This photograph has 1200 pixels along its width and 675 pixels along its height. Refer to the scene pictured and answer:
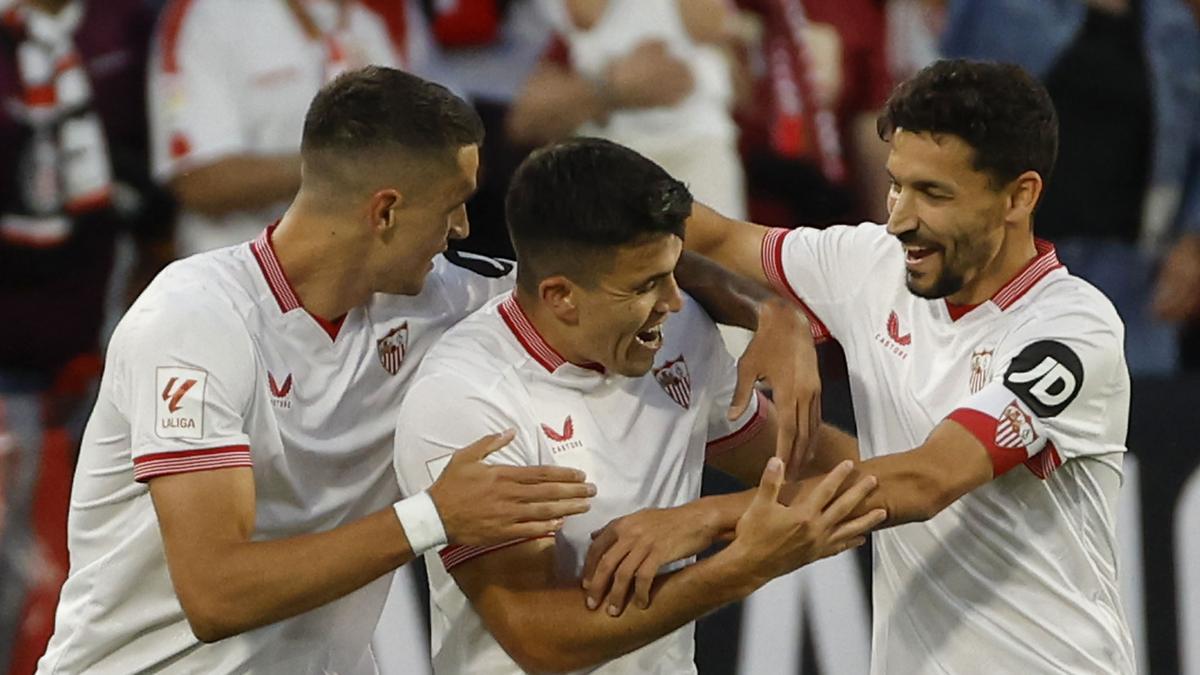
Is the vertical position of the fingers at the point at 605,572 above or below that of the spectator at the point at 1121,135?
below

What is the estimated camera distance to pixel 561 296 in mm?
4031

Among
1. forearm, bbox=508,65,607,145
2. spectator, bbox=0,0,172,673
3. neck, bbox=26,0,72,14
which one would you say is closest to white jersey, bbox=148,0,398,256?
spectator, bbox=0,0,172,673

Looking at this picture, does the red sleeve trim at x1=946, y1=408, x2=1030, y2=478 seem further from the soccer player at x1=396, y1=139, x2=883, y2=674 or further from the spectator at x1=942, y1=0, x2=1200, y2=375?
the spectator at x1=942, y1=0, x2=1200, y2=375

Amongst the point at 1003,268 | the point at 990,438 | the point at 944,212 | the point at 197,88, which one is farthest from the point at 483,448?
the point at 197,88

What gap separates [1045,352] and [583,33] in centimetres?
301

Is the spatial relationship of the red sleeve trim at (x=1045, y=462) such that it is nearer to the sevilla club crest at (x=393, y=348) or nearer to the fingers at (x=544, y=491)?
the fingers at (x=544, y=491)

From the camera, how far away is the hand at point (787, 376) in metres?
4.00

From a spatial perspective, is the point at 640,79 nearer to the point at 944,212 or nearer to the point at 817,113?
the point at 817,113

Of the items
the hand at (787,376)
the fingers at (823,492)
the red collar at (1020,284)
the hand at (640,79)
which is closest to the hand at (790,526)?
the fingers at (823,492)

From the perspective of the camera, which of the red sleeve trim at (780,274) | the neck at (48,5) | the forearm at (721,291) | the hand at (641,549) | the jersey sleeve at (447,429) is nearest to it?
the hand at (641,549)

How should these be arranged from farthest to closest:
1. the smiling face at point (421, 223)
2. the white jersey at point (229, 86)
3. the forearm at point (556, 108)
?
1. the forearm at point (556, 108)
2. the white jersey at point (229, 86)
3. the smiling face at point (421, 223)

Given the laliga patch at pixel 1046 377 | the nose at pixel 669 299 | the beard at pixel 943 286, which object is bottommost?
the nose at pixel 669 299

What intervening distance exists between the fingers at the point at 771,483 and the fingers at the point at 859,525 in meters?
0.14

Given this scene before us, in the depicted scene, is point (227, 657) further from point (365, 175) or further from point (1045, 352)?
point (1045, 352)
